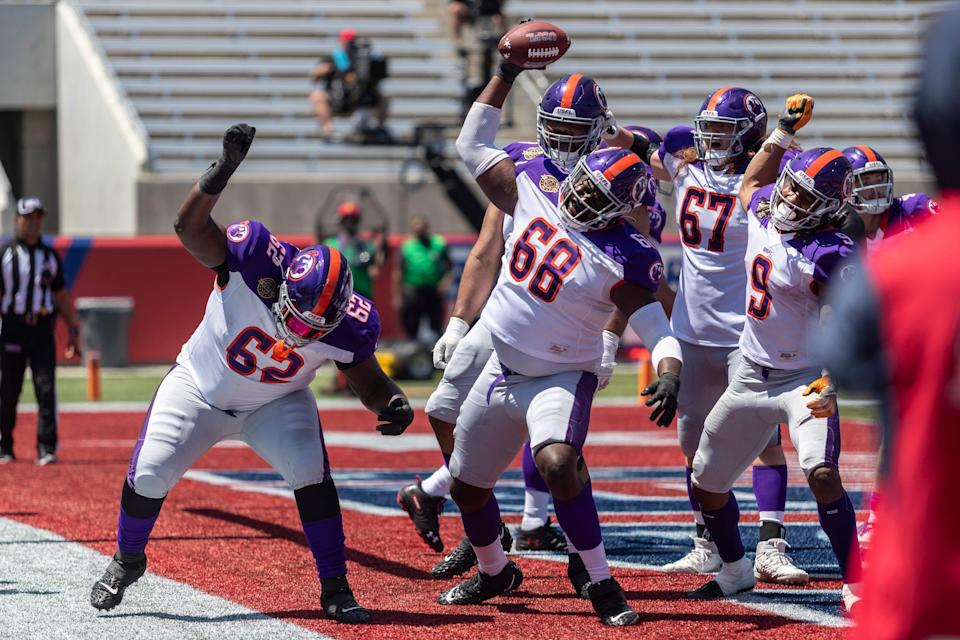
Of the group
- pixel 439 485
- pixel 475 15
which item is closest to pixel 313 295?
pixel 439 485

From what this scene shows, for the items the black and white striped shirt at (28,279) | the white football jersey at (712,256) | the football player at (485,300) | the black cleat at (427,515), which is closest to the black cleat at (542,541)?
the football player at (485,300)

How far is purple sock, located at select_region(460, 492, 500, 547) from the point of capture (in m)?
5.32

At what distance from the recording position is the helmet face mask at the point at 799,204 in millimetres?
5230

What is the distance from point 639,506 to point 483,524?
2.72 metres

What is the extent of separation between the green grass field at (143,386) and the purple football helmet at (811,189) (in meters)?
7.99

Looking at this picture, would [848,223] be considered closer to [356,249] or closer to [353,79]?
[356,249]

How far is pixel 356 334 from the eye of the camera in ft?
17.4

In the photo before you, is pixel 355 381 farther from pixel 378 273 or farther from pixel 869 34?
pixel 869 34

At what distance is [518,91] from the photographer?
73.5 feet

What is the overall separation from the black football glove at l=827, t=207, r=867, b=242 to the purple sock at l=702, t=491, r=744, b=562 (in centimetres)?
109

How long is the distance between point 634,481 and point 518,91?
14.2 meters

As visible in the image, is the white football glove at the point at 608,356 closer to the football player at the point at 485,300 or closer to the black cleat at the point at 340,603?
the football player at the point at 485,300

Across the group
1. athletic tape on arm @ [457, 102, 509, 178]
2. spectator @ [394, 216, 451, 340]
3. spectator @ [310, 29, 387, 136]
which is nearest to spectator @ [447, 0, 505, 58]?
spectator @ [310, 29, 387, 136]

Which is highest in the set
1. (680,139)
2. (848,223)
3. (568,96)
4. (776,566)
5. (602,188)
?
(568,96)
